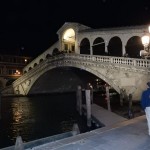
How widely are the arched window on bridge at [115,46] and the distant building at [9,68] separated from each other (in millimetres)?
24668

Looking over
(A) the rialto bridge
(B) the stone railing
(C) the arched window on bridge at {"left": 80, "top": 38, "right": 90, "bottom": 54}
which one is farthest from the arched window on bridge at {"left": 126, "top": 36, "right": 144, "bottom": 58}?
(C) the arched window on bridge at {"left": 80, "top": 38, "right": 90, "bottom": 54}

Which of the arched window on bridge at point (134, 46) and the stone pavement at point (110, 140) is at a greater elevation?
the arched window on bridge at point (134, 46)

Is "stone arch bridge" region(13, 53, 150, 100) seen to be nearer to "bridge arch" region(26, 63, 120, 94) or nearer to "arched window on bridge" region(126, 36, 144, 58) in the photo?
"bridge arch" region(26, 63, 120, 94)

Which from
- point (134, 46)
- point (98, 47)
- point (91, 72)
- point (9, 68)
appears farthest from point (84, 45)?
point (9, 68)

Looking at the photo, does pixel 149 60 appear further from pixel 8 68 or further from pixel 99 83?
pixel 8 68

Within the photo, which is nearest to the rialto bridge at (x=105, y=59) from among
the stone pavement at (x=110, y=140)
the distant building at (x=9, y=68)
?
the distant building at (x=9, y=68)

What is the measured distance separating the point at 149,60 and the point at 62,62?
1264cm

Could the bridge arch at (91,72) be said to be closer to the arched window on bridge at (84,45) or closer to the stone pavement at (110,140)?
the arched window on bridge at (84,45)

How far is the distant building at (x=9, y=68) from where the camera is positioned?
159 ft

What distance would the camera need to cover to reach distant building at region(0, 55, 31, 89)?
48406 millimetres

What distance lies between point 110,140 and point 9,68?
44819mm

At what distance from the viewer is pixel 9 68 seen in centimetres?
4988

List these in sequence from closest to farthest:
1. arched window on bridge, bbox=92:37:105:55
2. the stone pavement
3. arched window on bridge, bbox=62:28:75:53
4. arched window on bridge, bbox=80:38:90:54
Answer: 1. the stone pavement
2. arched window on bridge, bbox=92:37:105:55
3. arched window on bridge, bbox=80:38:90:54
4. arched window on bridge, bbox=62:28:75:53

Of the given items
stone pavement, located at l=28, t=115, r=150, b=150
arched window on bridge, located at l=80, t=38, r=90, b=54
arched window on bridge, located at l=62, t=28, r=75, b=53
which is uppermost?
arched window on bridge, located at l=62, t=28, r=75, b=53
